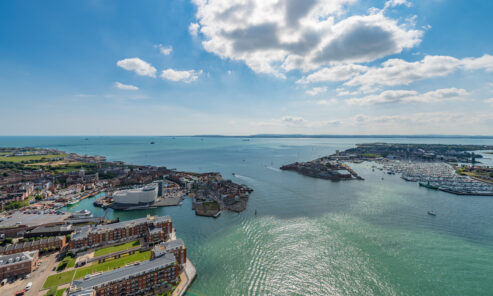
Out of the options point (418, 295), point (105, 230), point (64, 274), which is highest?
point (105, 230)

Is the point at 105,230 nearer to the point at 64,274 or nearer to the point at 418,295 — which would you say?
the point at 64,274

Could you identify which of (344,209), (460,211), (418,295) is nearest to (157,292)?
(418,295)

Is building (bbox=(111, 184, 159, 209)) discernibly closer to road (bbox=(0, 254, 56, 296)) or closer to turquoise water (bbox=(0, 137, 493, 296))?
turquoise water (bbox=(0, 137, 493, 296))

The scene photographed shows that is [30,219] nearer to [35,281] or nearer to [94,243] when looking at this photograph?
[94,243]

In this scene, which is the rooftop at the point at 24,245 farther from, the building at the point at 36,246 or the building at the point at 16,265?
the building at the point at 16,265

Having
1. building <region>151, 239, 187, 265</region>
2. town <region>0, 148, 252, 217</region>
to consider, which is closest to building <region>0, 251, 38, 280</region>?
building <region>151, 239, 187, 265</region>
